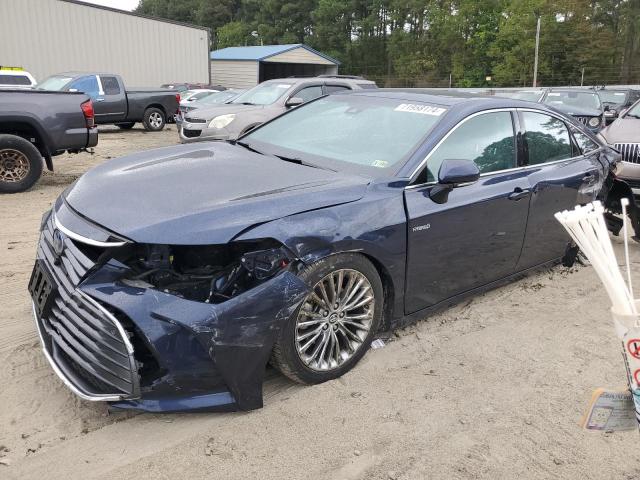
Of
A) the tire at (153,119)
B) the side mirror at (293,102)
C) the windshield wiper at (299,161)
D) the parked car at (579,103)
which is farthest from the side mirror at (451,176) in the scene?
the tire at (153,119)

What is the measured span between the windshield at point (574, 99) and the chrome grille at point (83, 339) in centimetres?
1333

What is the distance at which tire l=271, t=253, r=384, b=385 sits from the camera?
293cm

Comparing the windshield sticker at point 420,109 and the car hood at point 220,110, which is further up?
the car hood at point 220,110

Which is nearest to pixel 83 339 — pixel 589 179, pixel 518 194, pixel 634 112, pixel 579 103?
pixel 518 194

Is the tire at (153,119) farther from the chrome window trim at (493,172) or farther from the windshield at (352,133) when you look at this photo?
the chrome window trim at (493,172)

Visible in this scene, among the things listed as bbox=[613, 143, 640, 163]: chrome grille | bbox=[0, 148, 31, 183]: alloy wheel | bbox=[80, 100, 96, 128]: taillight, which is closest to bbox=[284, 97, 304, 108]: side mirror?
bbox=[80, 100, 96, 128]: taillight

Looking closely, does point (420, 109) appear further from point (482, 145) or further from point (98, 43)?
point (98, 43)

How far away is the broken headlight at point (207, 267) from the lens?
108 inches

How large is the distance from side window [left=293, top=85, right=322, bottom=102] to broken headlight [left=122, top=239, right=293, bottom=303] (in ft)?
27.2

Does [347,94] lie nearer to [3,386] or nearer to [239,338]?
[239,338]

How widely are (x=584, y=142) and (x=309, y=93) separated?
21.9 feet

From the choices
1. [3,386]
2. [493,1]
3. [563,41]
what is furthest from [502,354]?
[493,1]

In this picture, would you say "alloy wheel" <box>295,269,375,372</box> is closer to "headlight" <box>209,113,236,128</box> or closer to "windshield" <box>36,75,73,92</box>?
"headlight" <box>209,113,236,128</box>

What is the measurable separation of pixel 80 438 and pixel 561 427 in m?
2.42
